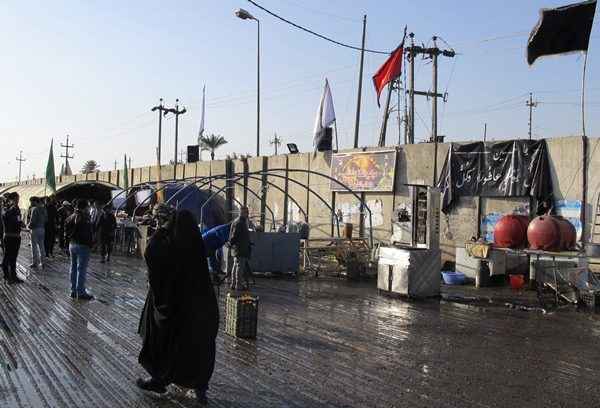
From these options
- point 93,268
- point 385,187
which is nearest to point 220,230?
point 93,268

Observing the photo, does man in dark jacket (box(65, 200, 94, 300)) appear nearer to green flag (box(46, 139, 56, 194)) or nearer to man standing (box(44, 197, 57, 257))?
man standing (box(44, 197, 57, 257))

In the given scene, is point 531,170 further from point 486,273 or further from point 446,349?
point 446,349

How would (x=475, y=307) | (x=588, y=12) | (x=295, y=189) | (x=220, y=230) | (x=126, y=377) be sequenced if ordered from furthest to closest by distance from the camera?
1. (x=295, y=189)
2. (x=588, y=12)
3. (x=220, y=230)
4. (x=475, y=307)
5. (x=126, y=377)

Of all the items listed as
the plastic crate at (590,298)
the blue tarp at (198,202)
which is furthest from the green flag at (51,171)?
the plastic crate at (590,298)

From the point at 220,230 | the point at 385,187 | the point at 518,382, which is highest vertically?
the point at 385,187

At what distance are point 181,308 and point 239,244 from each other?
8019mm

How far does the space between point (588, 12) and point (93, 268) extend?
14569 millimetres

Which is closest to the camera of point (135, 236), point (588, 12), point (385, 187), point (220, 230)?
point (220, 230)

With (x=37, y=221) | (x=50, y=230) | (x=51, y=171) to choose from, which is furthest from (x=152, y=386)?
(x=51, y=171)

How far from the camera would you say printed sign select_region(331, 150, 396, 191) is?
21047 millimetres

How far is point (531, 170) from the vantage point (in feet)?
55.2

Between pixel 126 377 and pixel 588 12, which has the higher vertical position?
pixel 588 12

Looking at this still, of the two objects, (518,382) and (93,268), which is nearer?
(518,382)

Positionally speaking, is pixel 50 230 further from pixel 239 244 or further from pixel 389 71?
pixel 389 71
